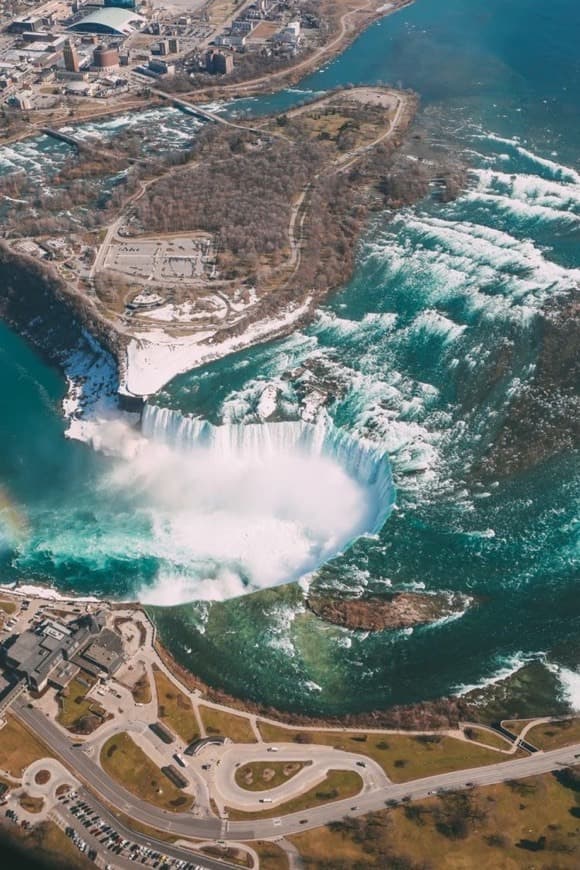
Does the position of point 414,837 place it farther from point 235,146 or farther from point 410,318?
point 235,146

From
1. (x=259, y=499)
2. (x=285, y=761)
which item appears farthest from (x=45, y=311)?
(x=285, y=761)

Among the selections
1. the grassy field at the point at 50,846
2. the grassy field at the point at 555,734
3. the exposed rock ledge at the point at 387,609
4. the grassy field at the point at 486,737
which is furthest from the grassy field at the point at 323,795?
the exposed rock ledge at the point at 387,609

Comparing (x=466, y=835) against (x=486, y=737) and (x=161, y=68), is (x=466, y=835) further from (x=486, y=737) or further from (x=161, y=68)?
(x=161, y=68)

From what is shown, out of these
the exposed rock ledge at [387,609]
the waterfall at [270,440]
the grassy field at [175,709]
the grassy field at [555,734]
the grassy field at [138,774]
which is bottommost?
the grassy field at [138,774]

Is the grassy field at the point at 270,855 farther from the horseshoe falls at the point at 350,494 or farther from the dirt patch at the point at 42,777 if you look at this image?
the dirt patch at the point at 42,777

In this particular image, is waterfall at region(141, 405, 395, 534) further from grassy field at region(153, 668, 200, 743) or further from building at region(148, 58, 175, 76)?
building at region(148, 58, 175, 76)

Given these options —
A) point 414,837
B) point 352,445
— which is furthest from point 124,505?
point 414,837
